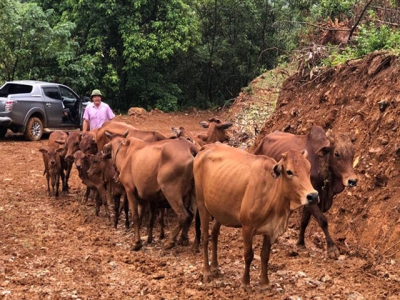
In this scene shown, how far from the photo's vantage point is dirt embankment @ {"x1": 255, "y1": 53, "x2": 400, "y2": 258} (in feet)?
24.3

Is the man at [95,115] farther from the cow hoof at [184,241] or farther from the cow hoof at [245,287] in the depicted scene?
the cow hoof at [245,287]

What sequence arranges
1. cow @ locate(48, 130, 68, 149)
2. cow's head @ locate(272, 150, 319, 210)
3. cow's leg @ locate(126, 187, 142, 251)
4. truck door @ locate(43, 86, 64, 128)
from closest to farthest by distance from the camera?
1. cow's head @ locate(272, 150, 319, 210)
2. cow's leg @ locate(126, 187, 142, 251)
3. cow @ locate(48, 130, 68, 149)
4. truck door @ locate(43, 86, 64, 128)

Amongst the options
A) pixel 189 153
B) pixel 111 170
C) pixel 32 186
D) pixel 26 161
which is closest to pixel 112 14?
pixel 26 161

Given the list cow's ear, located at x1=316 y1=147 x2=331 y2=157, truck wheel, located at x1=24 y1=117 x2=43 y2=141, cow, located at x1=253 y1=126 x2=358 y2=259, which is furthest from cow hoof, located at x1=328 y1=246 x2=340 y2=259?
truck wheel, located at x1=24 y1=117 x2=43 y2=141

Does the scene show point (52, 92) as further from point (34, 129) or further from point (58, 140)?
point (58, 140)

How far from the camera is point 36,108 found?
19062 millimetres

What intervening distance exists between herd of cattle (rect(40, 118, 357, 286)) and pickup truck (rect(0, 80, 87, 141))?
27.8 feet

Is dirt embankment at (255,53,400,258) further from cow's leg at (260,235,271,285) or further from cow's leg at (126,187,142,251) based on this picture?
cow's leg at (126,187,142,251)

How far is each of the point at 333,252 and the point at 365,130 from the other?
271 centimetres

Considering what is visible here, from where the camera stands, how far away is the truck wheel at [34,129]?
19.0 metres

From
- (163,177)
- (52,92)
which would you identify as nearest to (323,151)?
(163,177)

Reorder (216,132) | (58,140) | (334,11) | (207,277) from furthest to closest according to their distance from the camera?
(334,11), (58,140), (216,132), (207,277)

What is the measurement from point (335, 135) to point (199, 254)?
263 cm

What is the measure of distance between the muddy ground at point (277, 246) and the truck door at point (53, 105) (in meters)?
8.62
